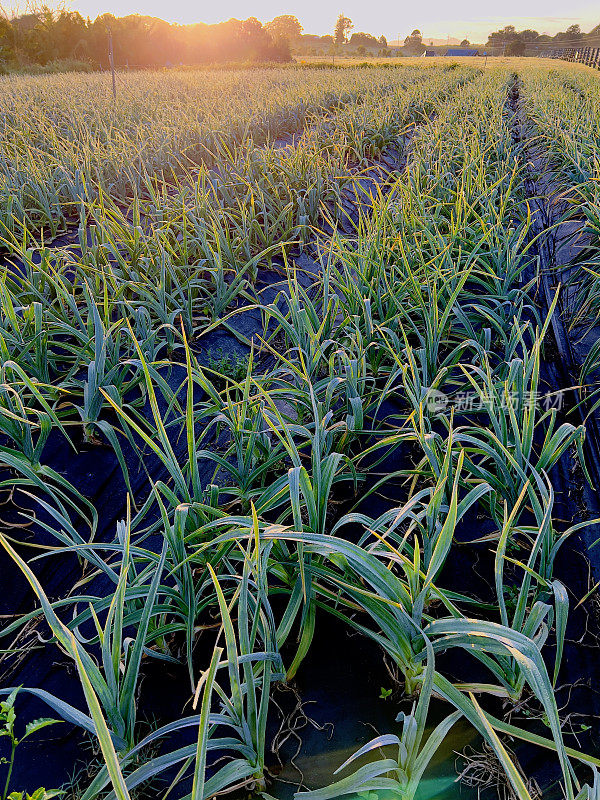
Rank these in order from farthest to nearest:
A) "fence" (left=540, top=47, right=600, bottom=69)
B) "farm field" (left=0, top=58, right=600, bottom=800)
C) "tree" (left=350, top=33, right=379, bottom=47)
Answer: "tree" (left=350, top=33, right=379, bottom=47) < "fence" (left=540, top=47, right=600, bottom=69) < "farm field" (left=0, top=58, right=600, bottom=800)

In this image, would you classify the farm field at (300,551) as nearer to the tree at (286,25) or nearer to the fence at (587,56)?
the fence at (587,56)

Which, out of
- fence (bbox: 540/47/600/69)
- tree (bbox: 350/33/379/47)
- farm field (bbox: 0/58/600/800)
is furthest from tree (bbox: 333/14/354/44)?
farm field (bbox: 0/58/600/800)

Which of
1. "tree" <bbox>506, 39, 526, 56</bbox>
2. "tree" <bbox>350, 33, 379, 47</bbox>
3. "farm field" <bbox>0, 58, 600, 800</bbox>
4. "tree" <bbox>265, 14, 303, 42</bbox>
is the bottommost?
"farm field" <bbox>0, 58, 600, 800</bbox>

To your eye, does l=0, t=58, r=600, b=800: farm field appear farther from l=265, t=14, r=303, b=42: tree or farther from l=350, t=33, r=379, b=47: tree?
l=350, t=33, r=379, b=47: tree

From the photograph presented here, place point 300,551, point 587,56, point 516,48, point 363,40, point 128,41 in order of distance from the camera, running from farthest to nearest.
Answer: point 363,40
point 516,48
point 587,56
point 128,41
point 300,551

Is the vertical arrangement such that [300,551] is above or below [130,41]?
below

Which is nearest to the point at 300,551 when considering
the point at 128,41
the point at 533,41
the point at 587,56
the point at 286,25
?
the point at 128,41

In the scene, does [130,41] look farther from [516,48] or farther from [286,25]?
[516,48]

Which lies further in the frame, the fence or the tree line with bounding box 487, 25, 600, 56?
the tree line with bounding box 487, 25, 600, 56

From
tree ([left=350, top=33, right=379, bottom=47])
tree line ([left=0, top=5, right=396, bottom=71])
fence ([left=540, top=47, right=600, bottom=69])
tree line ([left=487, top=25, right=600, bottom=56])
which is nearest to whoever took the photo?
tree line ([left=0, top=5, right=396, bottom=71])

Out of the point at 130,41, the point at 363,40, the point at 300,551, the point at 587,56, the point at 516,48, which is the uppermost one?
the point at 363,40

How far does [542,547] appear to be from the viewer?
959 mm

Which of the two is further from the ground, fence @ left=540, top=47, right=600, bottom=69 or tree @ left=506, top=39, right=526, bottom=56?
tree @ left=506, top=39, right=526, bottom=56

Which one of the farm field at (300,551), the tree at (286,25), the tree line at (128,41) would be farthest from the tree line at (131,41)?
the farm field at (300,551)
